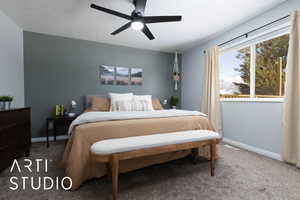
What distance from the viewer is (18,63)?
113 inches

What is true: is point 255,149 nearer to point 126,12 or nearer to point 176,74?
point 176,74

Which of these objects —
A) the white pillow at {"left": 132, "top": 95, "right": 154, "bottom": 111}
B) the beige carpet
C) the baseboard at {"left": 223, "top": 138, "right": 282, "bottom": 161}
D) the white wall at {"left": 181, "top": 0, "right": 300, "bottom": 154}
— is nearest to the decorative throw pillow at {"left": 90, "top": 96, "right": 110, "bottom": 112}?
the white pillow at {"left": 132, "top": 95, "right": 154, "bottom": 111}

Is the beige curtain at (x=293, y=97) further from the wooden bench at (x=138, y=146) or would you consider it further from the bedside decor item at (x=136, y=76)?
the bedside decor item at (x=136, y=76)

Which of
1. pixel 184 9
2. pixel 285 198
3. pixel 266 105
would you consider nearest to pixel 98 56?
pixel 184 9

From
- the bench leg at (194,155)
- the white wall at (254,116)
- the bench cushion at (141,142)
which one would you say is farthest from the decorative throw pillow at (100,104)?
the white wall at (254,116)

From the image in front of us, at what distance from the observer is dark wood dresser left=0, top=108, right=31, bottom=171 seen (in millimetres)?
1780

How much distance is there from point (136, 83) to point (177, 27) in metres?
1.71

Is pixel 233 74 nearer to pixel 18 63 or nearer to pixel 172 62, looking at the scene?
pixel 172 62

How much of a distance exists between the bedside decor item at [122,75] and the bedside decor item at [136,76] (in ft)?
0.45

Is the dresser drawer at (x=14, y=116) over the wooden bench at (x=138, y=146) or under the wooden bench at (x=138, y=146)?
over

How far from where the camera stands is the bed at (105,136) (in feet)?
4.89

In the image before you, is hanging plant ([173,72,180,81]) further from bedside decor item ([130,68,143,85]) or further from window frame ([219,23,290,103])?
window frame ([219,23,290,103])

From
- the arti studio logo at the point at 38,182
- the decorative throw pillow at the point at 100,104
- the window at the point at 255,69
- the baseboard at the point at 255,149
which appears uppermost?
the window at the point at 255,69

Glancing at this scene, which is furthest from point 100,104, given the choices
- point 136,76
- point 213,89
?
point 213,89
